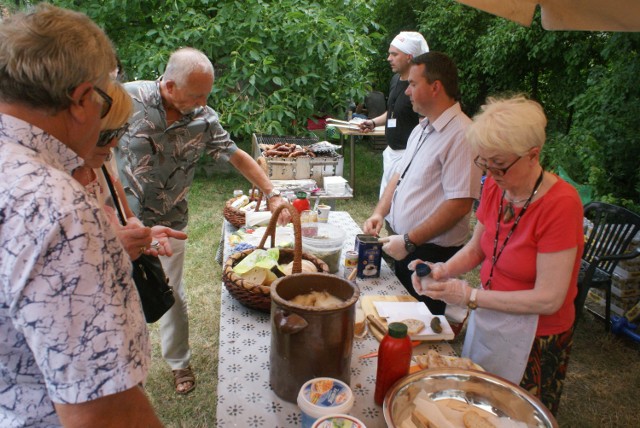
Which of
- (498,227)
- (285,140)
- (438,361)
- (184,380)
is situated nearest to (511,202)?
A: (498,227)

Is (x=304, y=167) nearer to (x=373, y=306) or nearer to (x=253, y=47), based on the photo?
(x=373, y=306)

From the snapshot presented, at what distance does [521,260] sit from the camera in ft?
5.82

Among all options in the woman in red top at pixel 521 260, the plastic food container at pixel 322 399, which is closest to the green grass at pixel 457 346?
the woman in red top at pixel 521 260

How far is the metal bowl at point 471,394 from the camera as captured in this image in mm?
1282

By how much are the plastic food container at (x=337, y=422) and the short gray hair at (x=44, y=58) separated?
0.94m

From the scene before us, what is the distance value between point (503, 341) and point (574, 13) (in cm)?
167

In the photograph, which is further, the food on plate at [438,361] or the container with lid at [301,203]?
the container with lid at [301,203]

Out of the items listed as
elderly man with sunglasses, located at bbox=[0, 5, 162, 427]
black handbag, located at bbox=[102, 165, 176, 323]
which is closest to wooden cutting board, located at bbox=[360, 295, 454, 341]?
black handbag, located at bbox=[102, 165, 176, 323]

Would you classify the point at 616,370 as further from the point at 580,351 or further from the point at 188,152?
the point at 188,152

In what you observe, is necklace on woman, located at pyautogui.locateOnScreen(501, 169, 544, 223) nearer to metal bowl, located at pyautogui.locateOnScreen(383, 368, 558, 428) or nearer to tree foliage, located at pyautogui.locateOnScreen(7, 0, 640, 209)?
metal bowl, located at pyautogui.locateOnScreen(383, 368, 558, 428)

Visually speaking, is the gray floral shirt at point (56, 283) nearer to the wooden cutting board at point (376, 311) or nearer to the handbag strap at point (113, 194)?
the handbag strap at point (113, 194)

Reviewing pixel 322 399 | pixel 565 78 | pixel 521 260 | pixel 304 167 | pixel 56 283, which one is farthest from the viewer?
pixel 565 78

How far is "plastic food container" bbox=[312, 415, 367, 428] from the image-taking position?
3.68 ft

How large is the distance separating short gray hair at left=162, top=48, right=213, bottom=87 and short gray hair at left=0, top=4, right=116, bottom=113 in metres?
1.54
